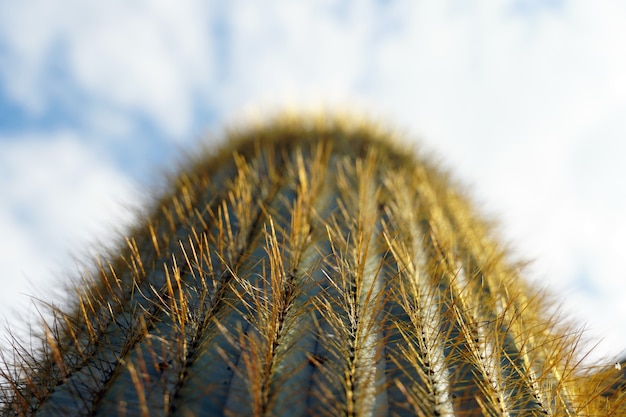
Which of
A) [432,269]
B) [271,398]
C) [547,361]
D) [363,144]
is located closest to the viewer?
[271,398]

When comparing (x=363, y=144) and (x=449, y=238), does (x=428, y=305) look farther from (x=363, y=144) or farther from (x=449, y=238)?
(x=363, y=144)

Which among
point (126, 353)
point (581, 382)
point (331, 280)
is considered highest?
point (331, 280)

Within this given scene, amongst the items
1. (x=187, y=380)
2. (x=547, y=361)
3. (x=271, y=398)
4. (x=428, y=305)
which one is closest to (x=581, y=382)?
(x=547, y=361)

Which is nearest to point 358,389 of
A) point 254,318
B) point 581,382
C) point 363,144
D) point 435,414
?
point 435,414

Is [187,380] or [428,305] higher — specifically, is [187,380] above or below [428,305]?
below

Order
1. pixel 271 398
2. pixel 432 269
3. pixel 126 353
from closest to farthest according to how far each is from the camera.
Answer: pixel 271 398, pixel 126 353, pixel 432 269

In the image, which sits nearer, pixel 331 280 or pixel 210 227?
pixel 331 280

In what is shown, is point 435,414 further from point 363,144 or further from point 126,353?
point 363,144
